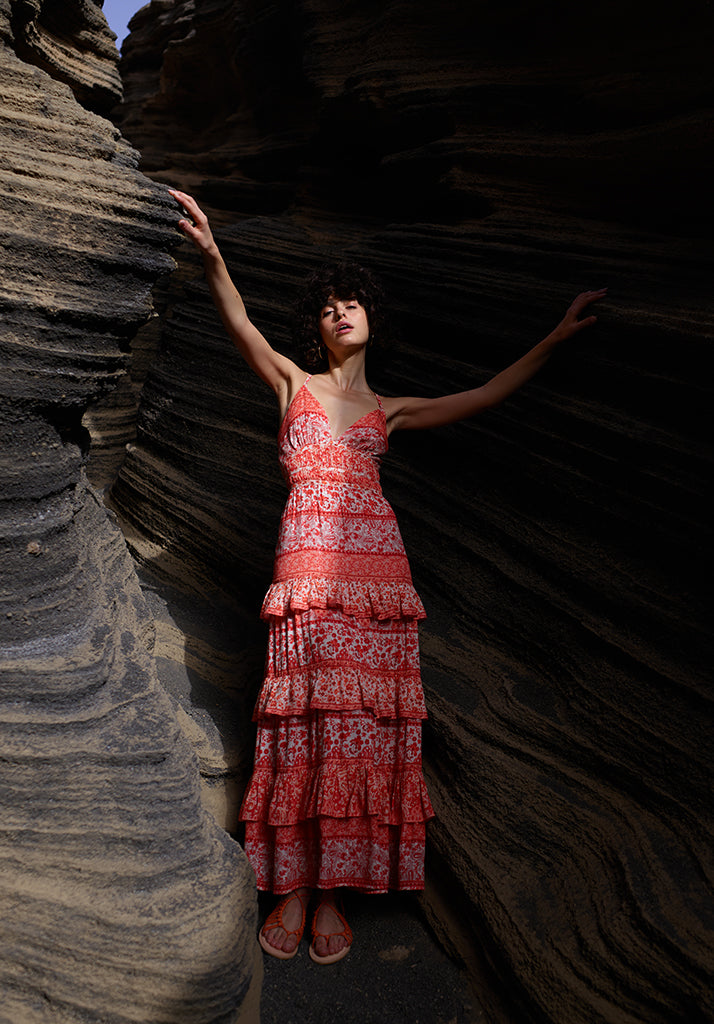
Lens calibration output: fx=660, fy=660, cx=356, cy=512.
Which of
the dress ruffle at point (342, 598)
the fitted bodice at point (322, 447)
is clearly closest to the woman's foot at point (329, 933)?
the dress ruffle at point (342, 598)

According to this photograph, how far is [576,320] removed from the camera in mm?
3131

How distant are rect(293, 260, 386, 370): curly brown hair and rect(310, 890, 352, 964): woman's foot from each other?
2.33 meters

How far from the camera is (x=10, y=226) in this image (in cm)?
222

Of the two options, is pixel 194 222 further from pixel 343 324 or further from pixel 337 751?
pixel 337 751

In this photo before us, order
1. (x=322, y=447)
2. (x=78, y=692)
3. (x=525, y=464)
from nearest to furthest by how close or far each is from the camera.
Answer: (x=78, y=692) → (x=322, y=447) → (x=525, y=464)

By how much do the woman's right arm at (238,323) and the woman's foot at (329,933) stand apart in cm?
200

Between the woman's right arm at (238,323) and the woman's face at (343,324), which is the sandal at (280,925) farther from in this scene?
the woman's face at (343,324)

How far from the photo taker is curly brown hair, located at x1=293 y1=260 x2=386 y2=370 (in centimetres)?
317

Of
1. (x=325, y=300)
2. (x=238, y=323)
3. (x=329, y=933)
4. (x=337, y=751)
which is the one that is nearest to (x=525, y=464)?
(x=325, y=300)

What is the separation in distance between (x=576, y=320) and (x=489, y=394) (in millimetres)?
589

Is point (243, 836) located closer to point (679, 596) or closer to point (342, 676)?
point (342, 676)

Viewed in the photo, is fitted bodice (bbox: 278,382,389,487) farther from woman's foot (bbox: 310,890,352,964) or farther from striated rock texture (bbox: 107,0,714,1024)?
woman's foot (bbox: 310,890,352,964)

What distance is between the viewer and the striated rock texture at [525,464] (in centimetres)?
241

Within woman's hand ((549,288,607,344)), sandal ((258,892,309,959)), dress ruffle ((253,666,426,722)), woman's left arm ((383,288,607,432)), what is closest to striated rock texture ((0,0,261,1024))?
sandal ((258,892,309,959))
